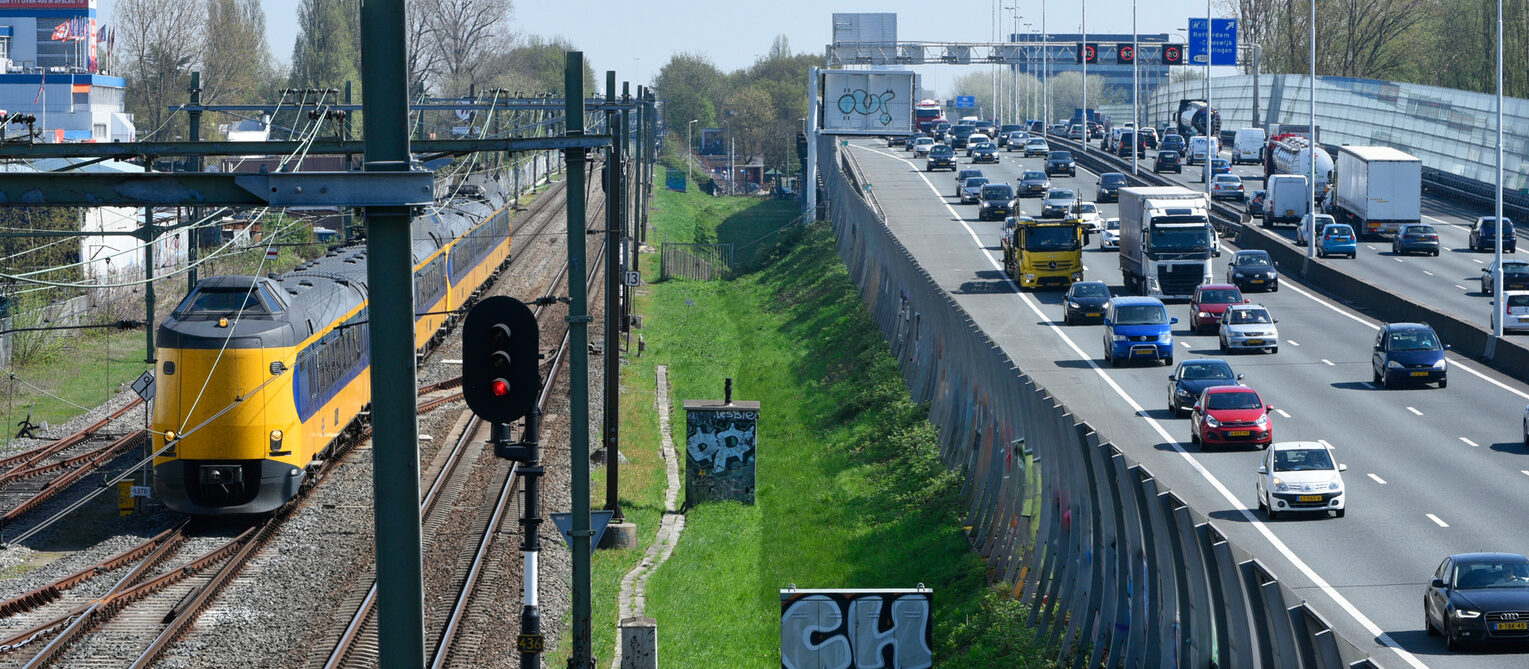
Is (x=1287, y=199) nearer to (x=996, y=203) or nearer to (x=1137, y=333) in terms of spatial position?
(x=996, y=203)

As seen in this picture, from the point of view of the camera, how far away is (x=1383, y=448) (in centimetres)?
3044

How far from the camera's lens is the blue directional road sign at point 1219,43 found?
96500 mm

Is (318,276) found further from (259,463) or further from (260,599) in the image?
(260,599)

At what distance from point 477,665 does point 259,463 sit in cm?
726

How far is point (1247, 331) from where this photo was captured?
4184 cm

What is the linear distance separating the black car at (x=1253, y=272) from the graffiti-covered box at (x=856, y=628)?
1701 inches


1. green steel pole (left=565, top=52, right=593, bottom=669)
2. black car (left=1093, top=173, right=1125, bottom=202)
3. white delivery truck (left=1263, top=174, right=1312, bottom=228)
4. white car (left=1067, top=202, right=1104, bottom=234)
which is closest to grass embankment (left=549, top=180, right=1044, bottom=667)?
green steel pole (left=565, top=52, right=593, bottom=669)

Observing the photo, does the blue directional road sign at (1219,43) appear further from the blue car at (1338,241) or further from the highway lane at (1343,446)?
the highway lane at (1343,446)

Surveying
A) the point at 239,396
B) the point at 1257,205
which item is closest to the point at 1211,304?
the point at 1257,205

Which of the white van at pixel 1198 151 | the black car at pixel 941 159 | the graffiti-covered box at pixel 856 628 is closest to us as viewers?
the graffiti-covered box at pixel 856 628

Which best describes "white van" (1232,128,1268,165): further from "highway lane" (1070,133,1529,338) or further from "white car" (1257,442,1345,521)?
"white car" (1257,442,1345,521)

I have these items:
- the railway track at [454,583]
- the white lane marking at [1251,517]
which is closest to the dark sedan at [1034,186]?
the white lane marking at [1251,517]

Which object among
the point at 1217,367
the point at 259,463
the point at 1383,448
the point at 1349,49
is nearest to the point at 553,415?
the point at 259,463

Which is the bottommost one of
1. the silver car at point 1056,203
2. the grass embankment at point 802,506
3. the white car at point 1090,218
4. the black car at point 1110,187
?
the grass embankment at point 802,506
